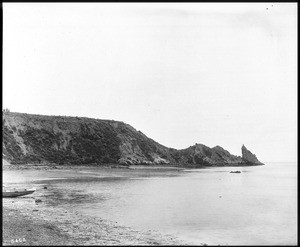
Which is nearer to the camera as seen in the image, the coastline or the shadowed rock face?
the coastline

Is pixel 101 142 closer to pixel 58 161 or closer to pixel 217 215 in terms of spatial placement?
pixel 58 161

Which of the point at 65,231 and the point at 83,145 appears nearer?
the point at 65,231

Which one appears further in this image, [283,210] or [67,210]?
[283,210]

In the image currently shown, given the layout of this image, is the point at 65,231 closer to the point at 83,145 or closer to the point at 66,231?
the point at 66,231

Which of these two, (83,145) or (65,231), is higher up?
(83,145)

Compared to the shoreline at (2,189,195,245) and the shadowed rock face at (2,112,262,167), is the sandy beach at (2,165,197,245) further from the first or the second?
the shadowed rock face at (2,112,262,167)

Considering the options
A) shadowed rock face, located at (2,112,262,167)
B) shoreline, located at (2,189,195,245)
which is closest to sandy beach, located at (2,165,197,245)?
shoreline, located at (2,189,195,245)

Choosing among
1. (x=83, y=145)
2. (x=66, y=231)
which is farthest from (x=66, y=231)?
(x=83, y=145)

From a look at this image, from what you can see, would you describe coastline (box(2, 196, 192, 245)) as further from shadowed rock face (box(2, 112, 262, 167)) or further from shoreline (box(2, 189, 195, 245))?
shadowed rock face (box(2, 112, 262, 167))

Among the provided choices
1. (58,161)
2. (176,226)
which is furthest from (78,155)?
(176,226)
